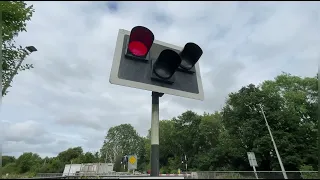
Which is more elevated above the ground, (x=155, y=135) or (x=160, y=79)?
(x=160, y=79)

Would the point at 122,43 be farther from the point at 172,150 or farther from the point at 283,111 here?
the point at 172,150

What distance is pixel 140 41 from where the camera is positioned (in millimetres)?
7242

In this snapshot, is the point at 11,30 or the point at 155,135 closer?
the point at 155,135

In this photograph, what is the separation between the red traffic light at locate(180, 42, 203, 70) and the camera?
764 cm

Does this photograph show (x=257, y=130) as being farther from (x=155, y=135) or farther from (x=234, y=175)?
(x=155, y=135)

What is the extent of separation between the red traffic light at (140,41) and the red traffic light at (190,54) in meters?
1.35

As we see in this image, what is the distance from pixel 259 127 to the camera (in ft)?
92.7

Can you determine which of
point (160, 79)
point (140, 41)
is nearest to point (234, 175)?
point (160, 79)

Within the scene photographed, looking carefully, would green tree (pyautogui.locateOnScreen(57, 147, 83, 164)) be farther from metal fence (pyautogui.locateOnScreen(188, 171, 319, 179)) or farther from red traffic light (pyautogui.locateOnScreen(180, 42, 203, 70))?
red traffic light (pyautogui.locateOnScreen(180, 42, 203, 70))

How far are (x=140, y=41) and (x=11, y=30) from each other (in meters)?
8.08

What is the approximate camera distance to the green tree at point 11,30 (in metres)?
10.8

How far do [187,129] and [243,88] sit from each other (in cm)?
1652

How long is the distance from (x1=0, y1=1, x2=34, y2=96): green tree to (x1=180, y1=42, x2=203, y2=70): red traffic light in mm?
8466

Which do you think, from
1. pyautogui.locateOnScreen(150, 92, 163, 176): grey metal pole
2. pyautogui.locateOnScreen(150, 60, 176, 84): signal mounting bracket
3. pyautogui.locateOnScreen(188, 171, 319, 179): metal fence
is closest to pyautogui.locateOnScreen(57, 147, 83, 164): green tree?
pyautogui.locateOnScreen(150, 92, 163, 176): grey metal pole
